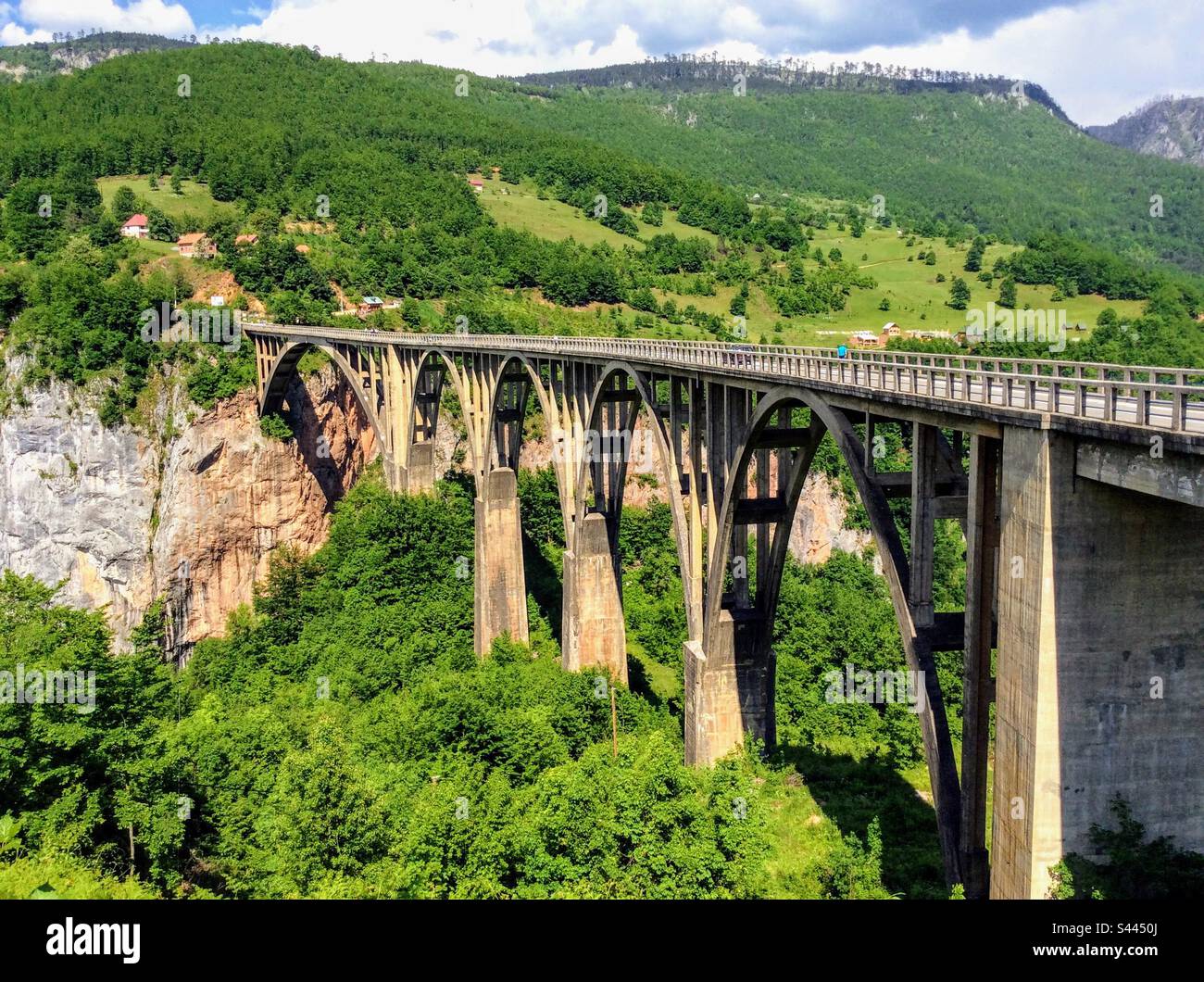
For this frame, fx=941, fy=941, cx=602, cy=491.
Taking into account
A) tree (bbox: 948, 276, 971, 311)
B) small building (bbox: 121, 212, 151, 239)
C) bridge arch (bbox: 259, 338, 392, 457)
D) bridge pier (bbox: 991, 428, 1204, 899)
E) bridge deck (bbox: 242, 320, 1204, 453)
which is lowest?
bridge pier (bbox: 991, 428, 1204, 899)

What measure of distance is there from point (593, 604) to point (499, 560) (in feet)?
26.6

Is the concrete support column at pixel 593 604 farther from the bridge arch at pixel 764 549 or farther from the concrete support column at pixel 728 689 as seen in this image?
the bridge arch at pixel 764 549

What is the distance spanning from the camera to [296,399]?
2633 inches

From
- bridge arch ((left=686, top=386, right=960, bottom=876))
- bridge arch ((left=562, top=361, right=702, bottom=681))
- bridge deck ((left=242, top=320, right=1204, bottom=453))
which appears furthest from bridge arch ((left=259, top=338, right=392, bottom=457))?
bridge arch ((left=686, top=386, right=960, bottom=876))

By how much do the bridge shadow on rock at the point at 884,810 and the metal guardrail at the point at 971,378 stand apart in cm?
1098

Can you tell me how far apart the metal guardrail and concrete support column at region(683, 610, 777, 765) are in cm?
833

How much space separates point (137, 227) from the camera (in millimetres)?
91375

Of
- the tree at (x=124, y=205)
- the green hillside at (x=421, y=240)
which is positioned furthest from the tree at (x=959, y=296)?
the tree at (x=124, y=205)

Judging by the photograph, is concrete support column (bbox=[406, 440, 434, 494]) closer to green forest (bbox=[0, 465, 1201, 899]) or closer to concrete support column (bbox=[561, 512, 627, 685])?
green forest (bbox=[0, 465, 1201, 899])

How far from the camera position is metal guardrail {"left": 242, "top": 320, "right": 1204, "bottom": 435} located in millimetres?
12938
